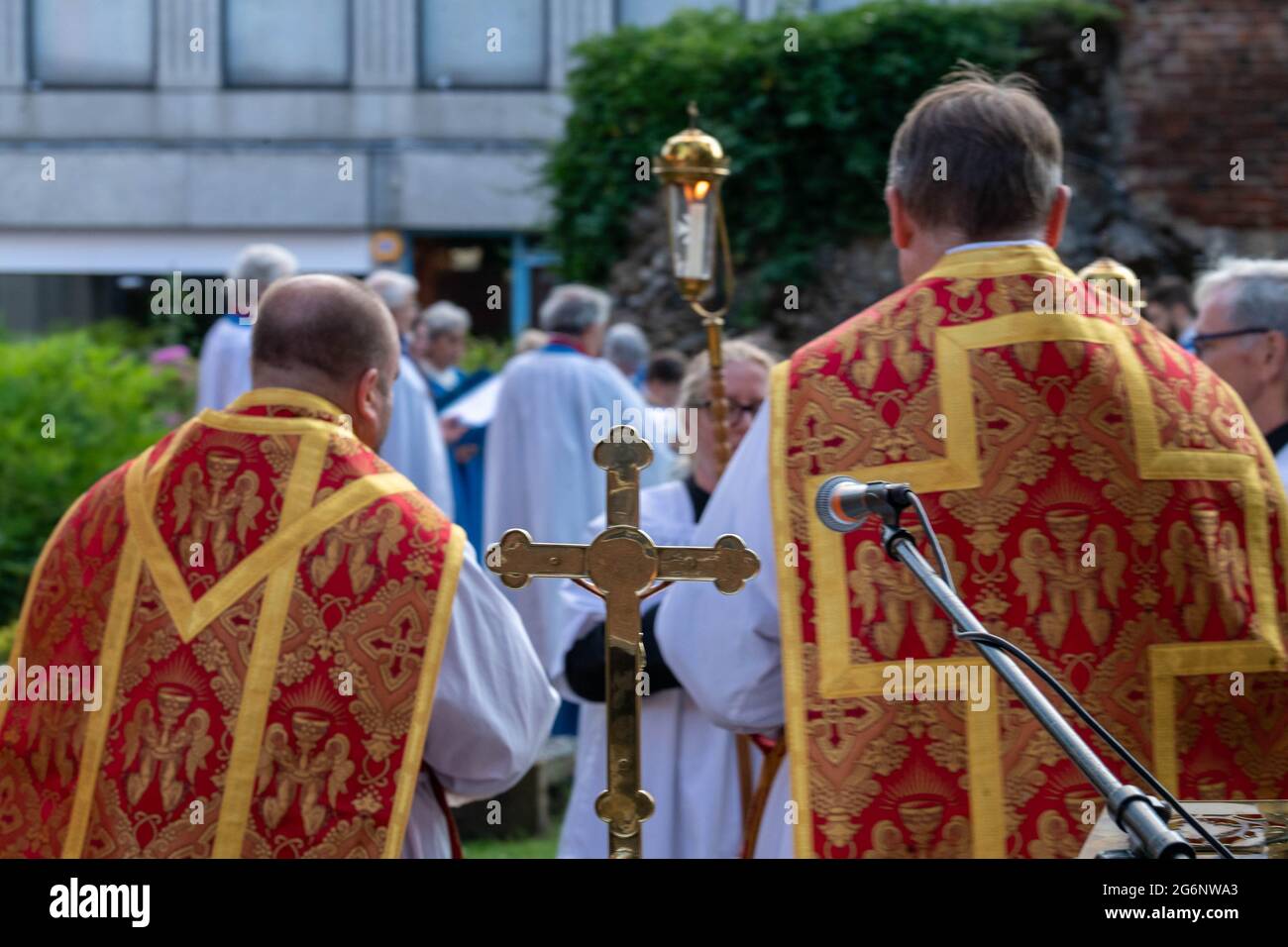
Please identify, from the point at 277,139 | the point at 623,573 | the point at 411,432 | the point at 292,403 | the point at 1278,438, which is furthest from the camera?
the point at 277,139

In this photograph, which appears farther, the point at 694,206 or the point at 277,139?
A: the point at 277,139

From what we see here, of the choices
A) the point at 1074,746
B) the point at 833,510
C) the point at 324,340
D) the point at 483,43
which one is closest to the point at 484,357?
the point at 483,43

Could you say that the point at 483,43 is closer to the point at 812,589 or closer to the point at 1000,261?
the point at 1000,261

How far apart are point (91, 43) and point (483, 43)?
388 cm

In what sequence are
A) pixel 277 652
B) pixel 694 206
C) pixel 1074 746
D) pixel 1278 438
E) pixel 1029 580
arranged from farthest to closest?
pixel 694 206
pixel 1278 438
pixel 277 652
pixel 1029 580
pixel 1074 746

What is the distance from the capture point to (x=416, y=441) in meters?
7.94

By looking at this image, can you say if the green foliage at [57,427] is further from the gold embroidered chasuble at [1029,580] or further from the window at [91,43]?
the window at [91,43]

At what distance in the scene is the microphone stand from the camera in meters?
1.51

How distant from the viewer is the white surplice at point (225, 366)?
739cm

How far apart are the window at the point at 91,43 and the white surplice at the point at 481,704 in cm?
1538
